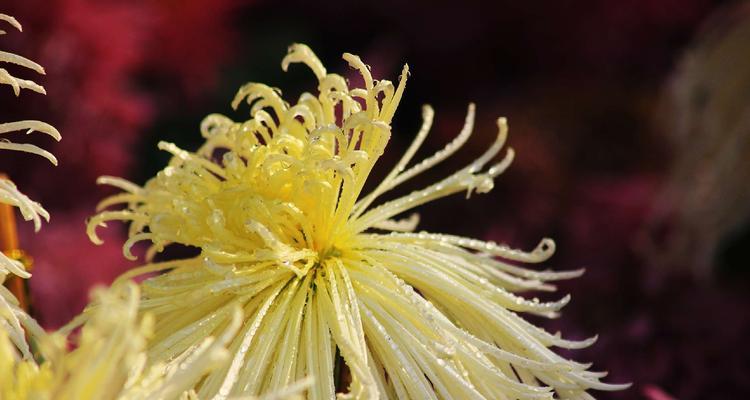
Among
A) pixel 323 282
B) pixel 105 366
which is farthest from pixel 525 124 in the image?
pixel 105 366

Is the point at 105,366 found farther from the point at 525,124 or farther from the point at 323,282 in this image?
the point at 525,124

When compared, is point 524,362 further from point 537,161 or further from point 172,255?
point 537,161

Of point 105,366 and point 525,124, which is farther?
point 525,124

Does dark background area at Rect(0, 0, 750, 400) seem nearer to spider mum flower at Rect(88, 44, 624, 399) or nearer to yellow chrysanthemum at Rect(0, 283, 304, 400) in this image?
spider mum flower at Rect(88, 44, 624, 399)

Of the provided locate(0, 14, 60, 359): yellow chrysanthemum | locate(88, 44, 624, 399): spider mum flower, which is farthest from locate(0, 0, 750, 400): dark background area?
locate(0, 14, 60, 359): yellow chrysanthemum

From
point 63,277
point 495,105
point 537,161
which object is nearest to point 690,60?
point 537,161

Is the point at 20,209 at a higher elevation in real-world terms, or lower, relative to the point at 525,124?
lower
